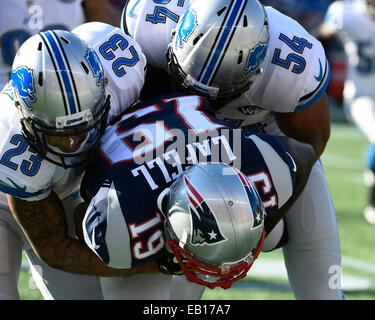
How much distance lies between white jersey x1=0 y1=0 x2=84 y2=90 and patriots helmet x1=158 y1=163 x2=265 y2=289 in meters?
1.51

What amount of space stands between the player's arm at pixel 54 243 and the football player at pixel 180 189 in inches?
4.2

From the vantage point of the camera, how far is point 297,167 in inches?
109

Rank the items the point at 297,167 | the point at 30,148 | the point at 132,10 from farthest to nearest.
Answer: the point at 132,10 → the point at 297,167 → the point at 30,148

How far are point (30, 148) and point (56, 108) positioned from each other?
195 millimetres

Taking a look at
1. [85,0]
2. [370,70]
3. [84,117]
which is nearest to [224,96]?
[84,117]

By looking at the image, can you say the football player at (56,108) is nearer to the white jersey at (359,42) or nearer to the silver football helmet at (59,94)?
the silver football helmet at (59,94)

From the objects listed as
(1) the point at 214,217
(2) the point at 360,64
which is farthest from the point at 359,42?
(1) the point at 214,217

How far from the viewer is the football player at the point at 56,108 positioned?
2.50 meters

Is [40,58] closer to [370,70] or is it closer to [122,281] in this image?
[122,281]

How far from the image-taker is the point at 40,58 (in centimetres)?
252

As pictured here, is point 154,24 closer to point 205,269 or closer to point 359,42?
point 205,269

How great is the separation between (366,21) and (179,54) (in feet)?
12.1
